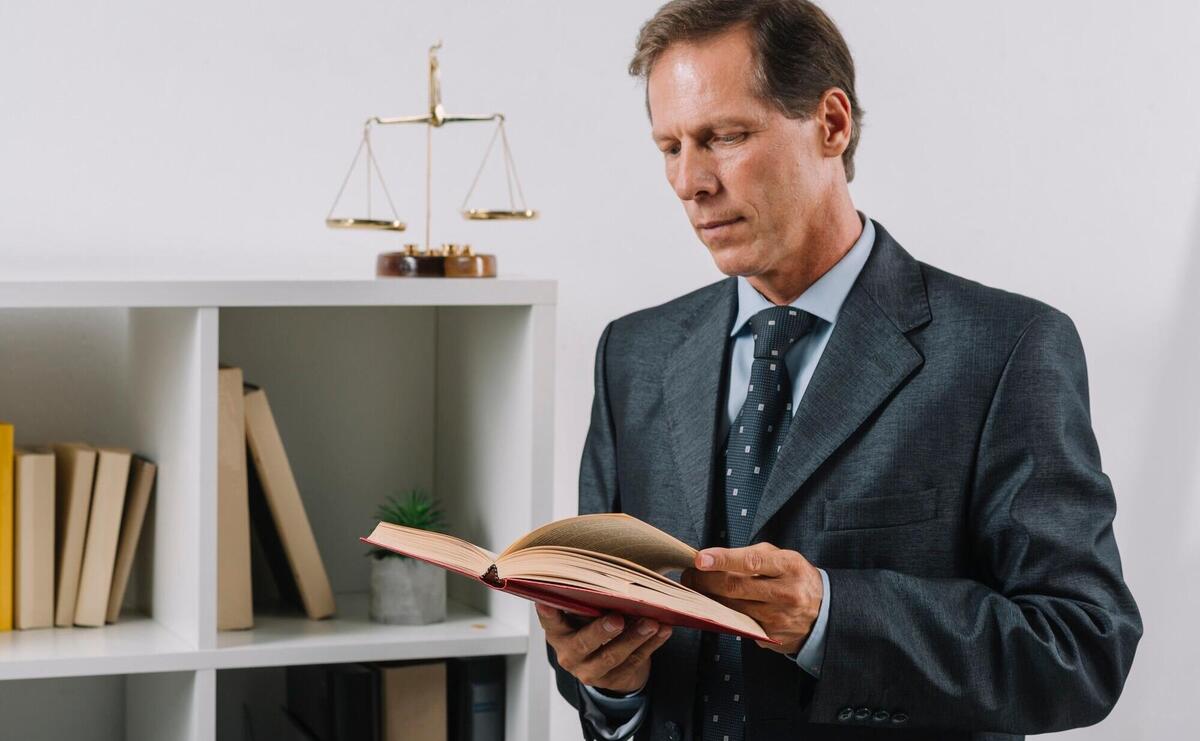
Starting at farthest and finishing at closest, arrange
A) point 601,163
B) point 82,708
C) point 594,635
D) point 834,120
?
point 601,163
point 82,708
point 834,120
point 594,635

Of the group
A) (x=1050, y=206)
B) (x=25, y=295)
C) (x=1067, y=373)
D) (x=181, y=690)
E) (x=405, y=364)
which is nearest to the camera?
(x=1067, y=373)

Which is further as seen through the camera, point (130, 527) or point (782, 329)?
point (130, 527)

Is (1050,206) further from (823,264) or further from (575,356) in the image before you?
(823,264)

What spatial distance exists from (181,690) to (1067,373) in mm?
1168

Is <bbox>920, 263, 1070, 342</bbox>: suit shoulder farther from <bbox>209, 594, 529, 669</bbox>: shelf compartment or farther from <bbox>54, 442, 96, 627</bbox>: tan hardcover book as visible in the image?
<bbox>54, 442, 96, 627</bbox>: tan hardcover book

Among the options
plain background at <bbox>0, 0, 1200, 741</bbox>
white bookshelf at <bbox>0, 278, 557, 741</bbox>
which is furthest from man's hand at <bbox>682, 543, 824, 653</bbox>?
plain background at <bbox>0, 0, 1200, 741</bbox>

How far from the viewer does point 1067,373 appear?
139cm

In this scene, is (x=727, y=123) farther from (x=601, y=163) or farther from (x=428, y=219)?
(x=601, y=163)

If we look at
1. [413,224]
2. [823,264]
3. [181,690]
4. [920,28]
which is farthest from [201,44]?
[920,28]

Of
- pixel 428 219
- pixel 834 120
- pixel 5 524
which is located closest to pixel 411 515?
pixel 428 219

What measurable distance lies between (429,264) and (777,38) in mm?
603

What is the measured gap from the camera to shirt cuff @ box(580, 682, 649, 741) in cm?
154

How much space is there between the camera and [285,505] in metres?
1.88

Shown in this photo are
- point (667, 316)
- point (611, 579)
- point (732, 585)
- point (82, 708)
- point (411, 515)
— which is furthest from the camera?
point (82, 708)
